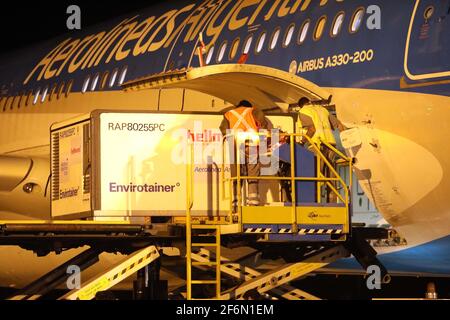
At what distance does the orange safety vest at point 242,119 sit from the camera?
477 inches

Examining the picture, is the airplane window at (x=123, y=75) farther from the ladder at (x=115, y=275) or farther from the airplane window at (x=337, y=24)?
the ladder at (x=115, y=275)

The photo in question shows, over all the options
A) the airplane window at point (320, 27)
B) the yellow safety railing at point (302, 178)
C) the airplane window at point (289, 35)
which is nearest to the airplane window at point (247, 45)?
the airplane window at point (289, 35)

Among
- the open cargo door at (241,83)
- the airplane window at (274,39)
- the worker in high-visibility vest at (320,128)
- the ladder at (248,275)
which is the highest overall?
the airplane window at (274,39)

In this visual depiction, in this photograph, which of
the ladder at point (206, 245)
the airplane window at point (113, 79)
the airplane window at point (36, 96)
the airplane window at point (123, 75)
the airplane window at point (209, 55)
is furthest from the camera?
the airplane window at point (36, 96)

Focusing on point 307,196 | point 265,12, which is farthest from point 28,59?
point 307,196

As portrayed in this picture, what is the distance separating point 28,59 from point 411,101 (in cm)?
1349

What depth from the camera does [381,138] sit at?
12195 mm

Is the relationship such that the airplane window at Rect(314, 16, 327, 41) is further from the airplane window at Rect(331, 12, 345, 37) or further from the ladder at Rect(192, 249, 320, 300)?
the ladder at Rect(192, 249, 320, 300)

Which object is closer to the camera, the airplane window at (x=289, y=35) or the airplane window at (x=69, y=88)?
the airplane window at (x=289, y=35)

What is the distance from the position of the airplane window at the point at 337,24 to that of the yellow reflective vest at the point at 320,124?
1.25 m

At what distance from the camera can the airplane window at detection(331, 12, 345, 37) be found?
42.8ft

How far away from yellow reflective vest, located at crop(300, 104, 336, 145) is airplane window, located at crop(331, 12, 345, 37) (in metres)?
1.25

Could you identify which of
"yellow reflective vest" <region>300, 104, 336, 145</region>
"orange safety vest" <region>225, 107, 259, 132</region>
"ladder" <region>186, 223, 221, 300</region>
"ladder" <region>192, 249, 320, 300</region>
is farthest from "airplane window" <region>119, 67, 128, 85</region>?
"ladder" <region>186, 223, 221, 300</region>
